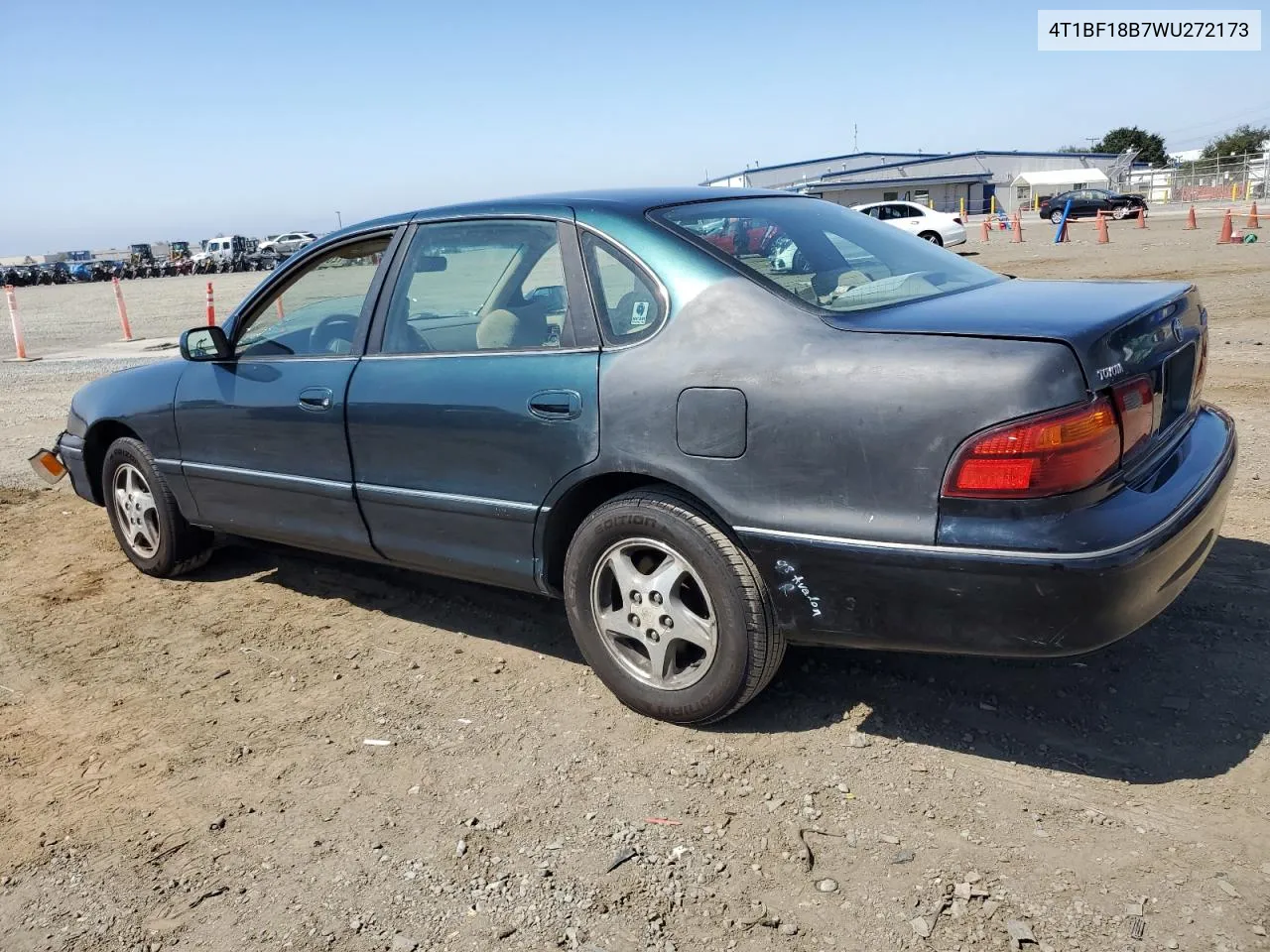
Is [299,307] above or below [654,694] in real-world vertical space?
above

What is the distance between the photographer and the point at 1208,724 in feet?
10.1

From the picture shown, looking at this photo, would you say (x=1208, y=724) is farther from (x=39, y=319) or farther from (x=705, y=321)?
(x=39, y=319)

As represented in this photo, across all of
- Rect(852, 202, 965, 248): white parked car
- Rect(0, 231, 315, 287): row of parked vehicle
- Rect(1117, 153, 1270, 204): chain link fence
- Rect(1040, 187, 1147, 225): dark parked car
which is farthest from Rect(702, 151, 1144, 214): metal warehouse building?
Rect(852, 202, 965, 248): white parked car

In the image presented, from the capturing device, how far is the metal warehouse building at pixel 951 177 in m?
70.4

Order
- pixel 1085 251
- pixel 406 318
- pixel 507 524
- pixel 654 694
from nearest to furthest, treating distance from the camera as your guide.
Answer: pixel 654 694, pixel 507 524, pixel 406 318, pixel 1085 251

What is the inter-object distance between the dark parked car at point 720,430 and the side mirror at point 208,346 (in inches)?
0.5

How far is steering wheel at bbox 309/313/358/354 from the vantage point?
4.04 meters

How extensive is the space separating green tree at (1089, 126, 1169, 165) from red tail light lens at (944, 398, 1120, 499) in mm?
108855

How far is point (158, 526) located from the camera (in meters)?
4.99

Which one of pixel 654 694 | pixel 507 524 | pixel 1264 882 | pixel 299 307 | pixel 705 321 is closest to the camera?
pixel 1264 882

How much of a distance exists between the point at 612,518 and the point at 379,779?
1.07m

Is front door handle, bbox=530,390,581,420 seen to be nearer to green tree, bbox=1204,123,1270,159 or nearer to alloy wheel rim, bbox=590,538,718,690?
alloy wheel rim, bbox=590,538,718,690

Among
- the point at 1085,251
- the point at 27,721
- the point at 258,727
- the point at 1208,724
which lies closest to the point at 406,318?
the point at 258,727

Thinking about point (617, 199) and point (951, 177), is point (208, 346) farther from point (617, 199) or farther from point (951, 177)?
point (951, 177)
